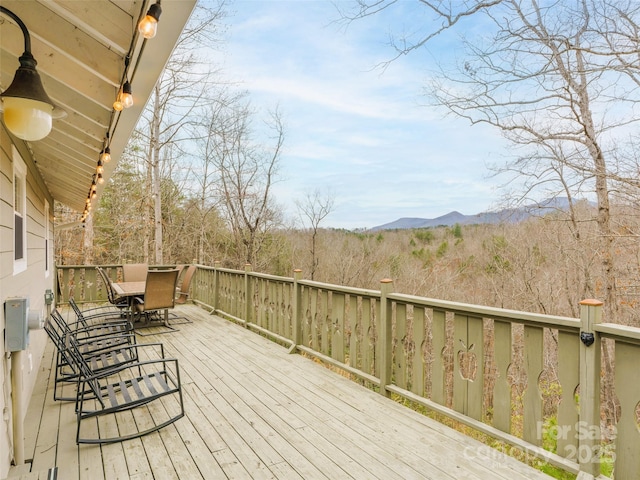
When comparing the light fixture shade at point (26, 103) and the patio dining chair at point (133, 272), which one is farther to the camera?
the patio dining chair at point (133, 272)

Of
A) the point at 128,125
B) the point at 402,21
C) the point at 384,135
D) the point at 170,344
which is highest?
the point at 384,135

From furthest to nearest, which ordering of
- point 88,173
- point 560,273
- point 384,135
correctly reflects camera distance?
1. point 384,135
2. point 560,273
3. point 88,173

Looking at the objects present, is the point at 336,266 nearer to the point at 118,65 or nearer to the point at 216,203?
the point at 216,203

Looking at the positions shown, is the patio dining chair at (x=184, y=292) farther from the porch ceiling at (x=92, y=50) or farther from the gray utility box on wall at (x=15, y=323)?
the gray utility box on wall at (x=15, y=323)

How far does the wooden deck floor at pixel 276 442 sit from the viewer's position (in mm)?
2309

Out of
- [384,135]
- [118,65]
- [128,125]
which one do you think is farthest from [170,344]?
[384,135]

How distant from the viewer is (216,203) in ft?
46.0

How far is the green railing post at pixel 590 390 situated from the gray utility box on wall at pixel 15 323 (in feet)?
10.7

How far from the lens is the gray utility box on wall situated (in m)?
2.28

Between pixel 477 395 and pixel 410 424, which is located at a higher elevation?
pixel 477 395

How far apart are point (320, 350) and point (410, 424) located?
5.47ft

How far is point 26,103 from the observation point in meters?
1.63

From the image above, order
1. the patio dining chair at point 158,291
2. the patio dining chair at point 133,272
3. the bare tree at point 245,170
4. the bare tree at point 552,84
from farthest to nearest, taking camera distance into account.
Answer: the bare tree at point 245,170 < the patio dining chair at point 133,272 < the bare tree at point 552,84 < the patio dining chair at point 158,291

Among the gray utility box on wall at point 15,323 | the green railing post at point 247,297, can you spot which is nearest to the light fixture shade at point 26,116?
the gray utility box on wall at point 15,323
